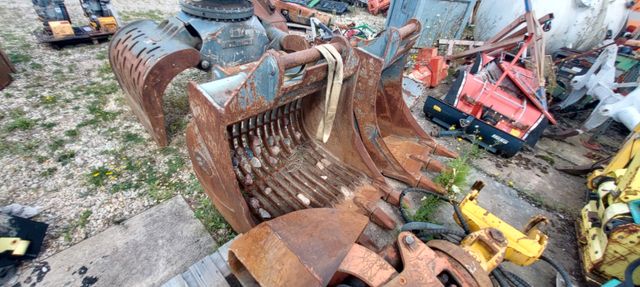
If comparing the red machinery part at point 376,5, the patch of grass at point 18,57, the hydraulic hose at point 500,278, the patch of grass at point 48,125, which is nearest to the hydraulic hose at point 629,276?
the hydraulic hose at point 500,278

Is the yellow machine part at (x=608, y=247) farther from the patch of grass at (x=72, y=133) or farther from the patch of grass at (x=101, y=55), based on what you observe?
the patch of grass at (x=101, y=55)

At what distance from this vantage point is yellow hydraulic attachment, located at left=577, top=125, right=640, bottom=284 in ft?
6.81

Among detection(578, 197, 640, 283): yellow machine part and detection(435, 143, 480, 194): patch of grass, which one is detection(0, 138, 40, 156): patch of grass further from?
detection(578, 197, 640, 283): yellow machine part

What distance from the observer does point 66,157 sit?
272cm

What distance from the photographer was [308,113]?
2768 mm

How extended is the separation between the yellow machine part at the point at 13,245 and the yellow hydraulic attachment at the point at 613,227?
416 centimetres

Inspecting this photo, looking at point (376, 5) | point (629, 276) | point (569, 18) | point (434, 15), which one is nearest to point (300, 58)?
point (629, 276)

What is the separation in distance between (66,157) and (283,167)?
214cm

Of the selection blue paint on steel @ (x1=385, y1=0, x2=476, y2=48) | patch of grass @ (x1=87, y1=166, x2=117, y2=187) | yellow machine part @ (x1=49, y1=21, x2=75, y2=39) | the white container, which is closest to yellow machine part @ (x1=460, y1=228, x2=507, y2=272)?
patch of grass @ (x1=87, y1=166, x2=117, y2=187)

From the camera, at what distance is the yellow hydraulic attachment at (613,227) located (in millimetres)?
2074

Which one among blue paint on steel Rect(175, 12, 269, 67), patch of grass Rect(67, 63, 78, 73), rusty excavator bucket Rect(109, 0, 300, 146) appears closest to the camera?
rusty excavator bucket Rect(109, 0, 300, 146)

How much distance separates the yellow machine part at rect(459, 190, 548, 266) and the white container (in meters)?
6.12

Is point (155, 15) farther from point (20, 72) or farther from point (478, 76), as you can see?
point (478, 76)

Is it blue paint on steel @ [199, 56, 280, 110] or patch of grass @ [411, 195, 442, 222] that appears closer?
blue paint on steel @ [199, 56, 280, 110]
